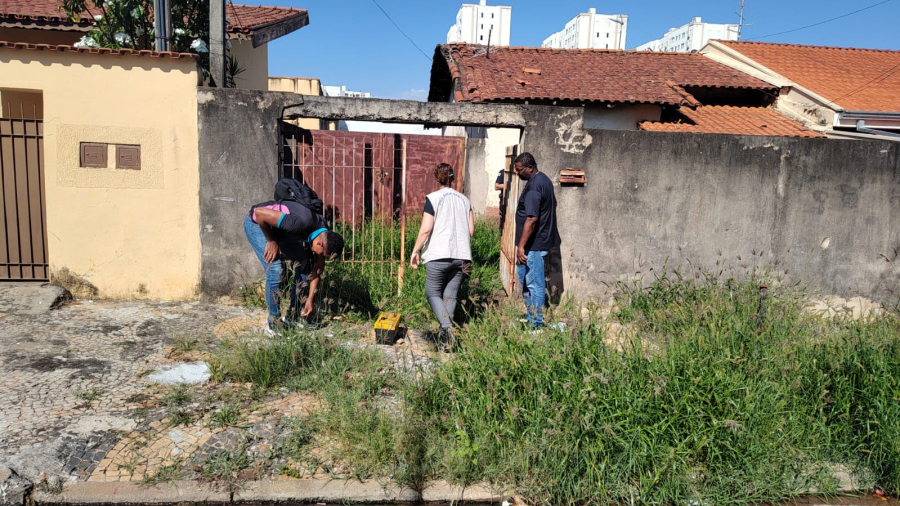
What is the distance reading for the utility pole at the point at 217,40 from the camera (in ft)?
22.6

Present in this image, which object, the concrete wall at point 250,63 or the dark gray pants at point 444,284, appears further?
the concrete wall at point 250,63

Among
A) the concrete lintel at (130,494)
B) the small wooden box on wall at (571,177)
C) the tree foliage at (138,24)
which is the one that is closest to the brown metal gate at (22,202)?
the tree foliage at (138,24)

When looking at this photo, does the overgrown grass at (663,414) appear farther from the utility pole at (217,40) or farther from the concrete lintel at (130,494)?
the utility pole at (217,40)

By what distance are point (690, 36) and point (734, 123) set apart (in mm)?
22034

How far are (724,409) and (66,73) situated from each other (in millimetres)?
6508

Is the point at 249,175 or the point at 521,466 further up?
the point at 249,175

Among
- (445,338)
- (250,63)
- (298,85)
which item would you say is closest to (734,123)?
(445,338)

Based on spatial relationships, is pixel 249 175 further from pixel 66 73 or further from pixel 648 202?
pixel 648 202

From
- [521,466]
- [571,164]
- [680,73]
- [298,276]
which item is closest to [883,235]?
[571,164]

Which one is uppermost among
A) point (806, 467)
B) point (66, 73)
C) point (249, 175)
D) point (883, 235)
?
point (66, 73)

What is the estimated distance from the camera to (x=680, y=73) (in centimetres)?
1341

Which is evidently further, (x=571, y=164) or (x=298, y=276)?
(x=571, y=164)

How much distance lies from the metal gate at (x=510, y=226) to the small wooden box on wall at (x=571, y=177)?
46 centimetres

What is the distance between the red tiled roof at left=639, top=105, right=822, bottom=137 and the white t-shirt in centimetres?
710
